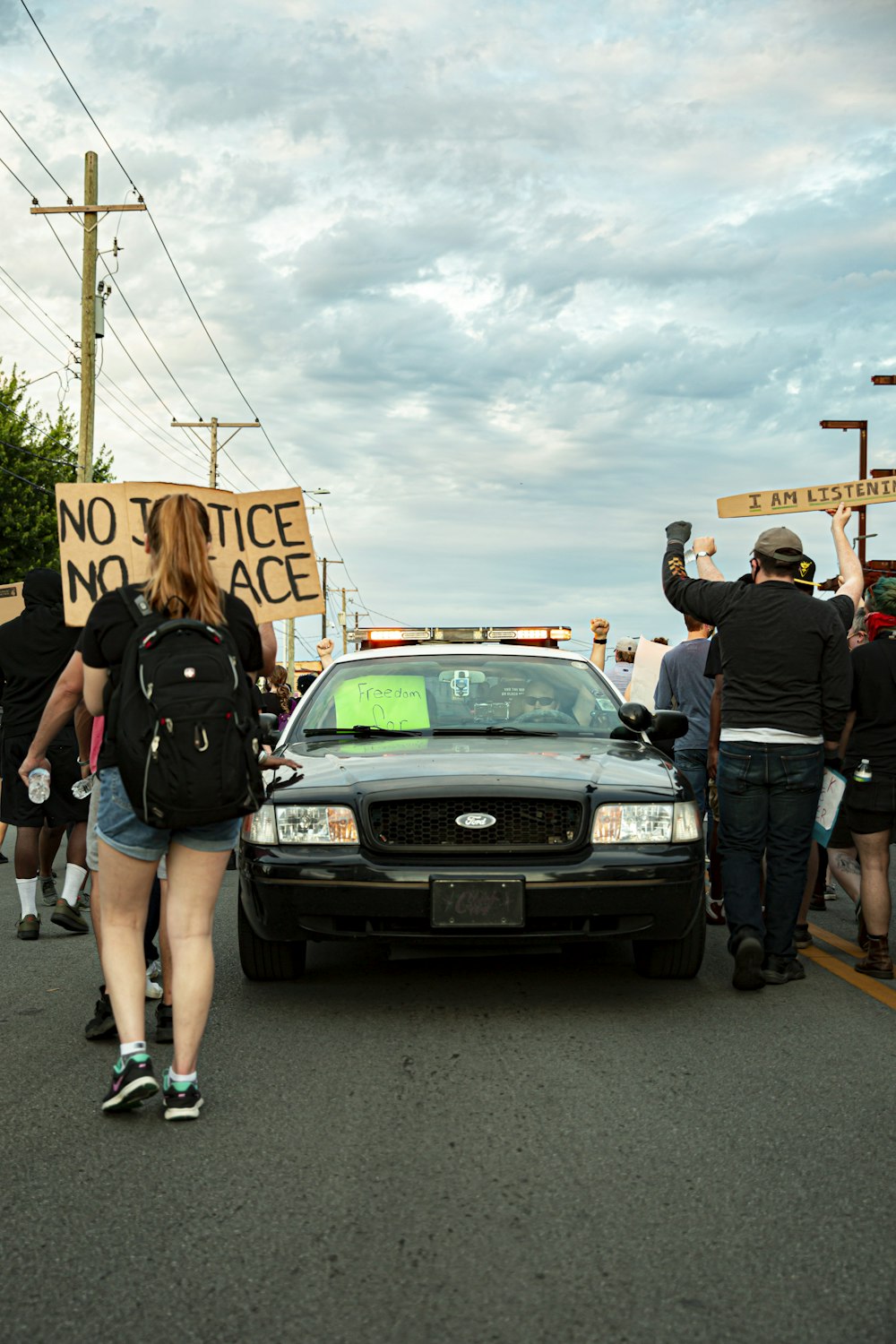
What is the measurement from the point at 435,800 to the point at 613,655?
28.0 ft

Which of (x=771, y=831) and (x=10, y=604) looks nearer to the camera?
(x=771, y=831)

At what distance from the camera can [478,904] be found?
546 cm

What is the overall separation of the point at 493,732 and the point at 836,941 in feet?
7.65

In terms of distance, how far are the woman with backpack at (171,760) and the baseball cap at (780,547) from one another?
9.15 feet

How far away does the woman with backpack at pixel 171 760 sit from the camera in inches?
164

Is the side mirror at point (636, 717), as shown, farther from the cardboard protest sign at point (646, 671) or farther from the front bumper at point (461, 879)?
the cardboard protest sign at point (646, 671)

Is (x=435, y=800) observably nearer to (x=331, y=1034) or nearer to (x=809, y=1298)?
(x=331, y=1034)

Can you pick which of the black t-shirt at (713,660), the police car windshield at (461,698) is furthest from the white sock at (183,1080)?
the black t-shirt at (713,660)

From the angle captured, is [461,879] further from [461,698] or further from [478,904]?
[461,698]

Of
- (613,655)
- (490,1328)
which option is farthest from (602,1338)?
(613,655)

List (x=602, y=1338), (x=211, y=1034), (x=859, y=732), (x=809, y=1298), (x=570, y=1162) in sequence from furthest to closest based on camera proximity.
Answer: (x=859, y=732)
(x=211, y=1034)
(x=570, y=1162)
(x=809, y=1298)
(x=602, y=1338)

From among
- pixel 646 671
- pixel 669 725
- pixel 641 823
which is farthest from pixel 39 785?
pixel 646 671

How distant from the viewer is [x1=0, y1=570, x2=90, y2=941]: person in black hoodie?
8.07 metres

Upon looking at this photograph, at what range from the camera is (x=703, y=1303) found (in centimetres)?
297
